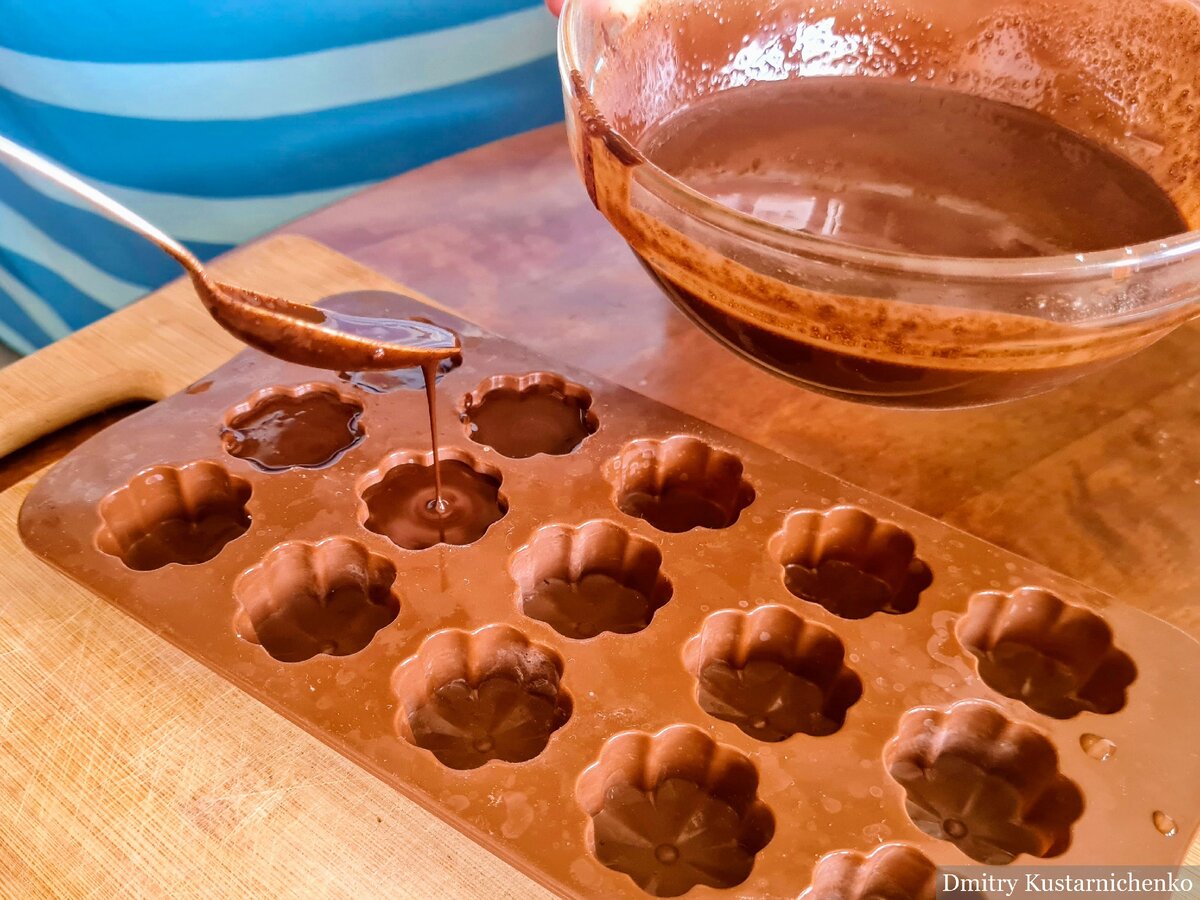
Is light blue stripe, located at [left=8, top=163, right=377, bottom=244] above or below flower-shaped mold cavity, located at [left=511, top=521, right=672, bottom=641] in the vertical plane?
below

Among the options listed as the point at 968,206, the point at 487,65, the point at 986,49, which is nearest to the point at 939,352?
the point at 968,206

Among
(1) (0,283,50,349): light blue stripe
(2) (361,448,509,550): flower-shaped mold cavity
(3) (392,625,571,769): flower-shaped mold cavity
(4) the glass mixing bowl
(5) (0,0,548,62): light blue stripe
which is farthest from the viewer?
(1) (0,283,50,349): light blue stripe

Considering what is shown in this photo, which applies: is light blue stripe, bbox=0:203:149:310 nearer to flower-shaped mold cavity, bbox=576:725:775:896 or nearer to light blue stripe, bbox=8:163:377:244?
light blue stripe, bbox=8:163:377:244

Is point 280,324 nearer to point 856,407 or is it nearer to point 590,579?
point 590,579

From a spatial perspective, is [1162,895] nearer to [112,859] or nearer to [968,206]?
[968,206]

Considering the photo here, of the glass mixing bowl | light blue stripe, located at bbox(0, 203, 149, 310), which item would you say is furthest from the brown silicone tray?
light blue stripe, located at bbox(0, 203, 149, 310)

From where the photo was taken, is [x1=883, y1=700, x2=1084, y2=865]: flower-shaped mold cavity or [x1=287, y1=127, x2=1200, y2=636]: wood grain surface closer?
[x1=883, y1=700, x2=1084, y2=865]: flower-shaped mold cavity
